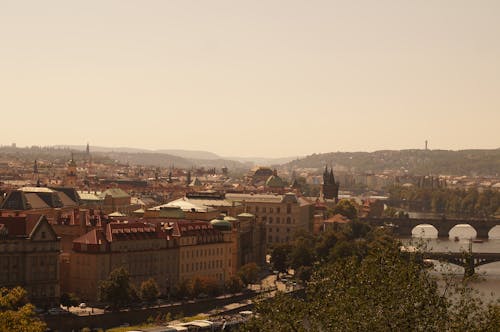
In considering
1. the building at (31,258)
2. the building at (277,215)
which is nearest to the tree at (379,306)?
the building at (31,258)

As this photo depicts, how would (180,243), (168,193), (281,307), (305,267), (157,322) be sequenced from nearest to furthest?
(281,307) → (157,322) → (180,243) → (305,267) → (168,193)

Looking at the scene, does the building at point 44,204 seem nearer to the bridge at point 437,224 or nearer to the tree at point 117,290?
the tree at point 117,290

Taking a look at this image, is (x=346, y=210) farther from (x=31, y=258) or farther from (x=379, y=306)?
(x=379, y=306)

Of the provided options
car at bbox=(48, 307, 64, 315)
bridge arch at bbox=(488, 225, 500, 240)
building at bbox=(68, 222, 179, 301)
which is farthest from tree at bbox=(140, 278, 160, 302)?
bridge arch at bbox=(488, 225, 500, 240)

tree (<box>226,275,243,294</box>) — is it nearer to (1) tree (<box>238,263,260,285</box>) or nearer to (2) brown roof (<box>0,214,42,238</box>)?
(1) tree (<box>238,263,260,285</box>)

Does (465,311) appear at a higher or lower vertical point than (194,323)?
higher


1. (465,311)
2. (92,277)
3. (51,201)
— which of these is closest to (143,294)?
(92,277)

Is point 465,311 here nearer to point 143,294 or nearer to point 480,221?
point 143,294
